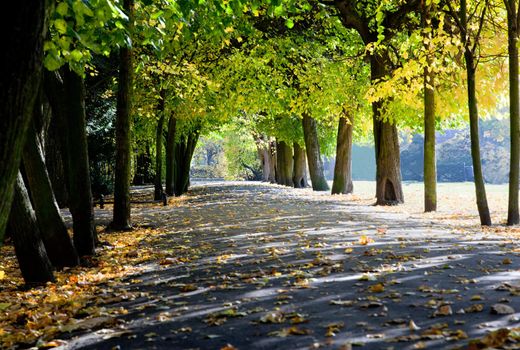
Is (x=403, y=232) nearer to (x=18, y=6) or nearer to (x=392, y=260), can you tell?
(x=392, y=260)

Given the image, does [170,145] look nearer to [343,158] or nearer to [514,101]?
[343,158]

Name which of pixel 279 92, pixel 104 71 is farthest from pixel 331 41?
pixel 104 71

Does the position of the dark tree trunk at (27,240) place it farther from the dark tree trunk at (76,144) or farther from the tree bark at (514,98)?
the tree bark at (514,98)

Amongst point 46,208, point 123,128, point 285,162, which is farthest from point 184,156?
point 46,208

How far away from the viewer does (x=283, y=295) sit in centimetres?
599

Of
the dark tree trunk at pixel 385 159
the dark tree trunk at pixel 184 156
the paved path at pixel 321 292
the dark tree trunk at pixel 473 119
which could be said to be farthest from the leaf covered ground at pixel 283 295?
the dark tree trunk at pixel 184 156

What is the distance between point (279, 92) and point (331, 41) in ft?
10.1

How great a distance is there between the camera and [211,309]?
558 cm

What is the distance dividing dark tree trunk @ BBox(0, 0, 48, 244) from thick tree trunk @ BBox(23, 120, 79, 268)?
4842 millimetres

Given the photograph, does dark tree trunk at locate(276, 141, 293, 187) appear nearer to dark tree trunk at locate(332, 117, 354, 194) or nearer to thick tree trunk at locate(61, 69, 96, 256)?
dark tree trunk at locate(332, 117, 354, 194)

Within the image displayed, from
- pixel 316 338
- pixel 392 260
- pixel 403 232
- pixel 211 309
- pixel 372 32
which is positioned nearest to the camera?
pixel 316 338

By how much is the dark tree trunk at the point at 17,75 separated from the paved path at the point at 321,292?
200cm

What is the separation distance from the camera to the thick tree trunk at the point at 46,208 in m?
7.98

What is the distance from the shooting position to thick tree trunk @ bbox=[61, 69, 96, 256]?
31.3ft
